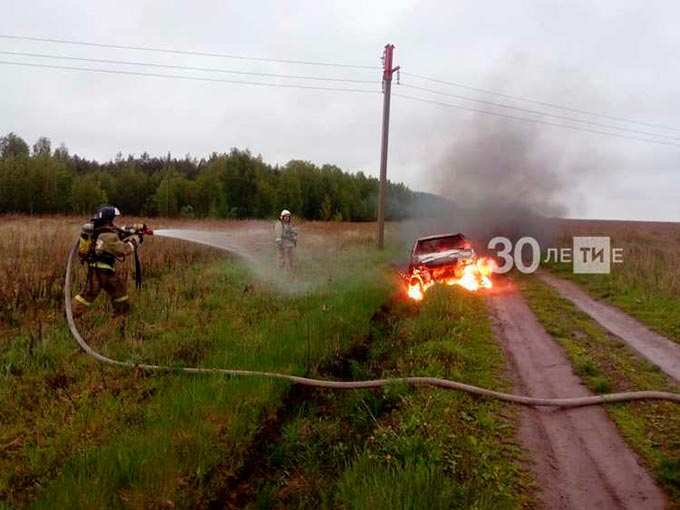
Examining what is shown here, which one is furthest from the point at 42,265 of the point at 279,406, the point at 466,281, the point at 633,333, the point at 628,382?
the point at 633,333

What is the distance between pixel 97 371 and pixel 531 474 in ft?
18.2

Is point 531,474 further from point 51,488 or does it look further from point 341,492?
point 51,488

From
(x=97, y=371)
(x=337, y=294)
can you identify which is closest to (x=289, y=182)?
(x=337, y=294)

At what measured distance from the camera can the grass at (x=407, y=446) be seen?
391 centimetres

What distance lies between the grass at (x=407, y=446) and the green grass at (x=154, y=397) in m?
0.53

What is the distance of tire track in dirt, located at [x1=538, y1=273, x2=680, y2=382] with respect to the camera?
25.3 feet

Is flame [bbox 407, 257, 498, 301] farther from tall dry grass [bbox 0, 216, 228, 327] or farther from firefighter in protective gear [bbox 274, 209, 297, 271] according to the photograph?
tall dry grass [bbox 0, 216, 228, 327]

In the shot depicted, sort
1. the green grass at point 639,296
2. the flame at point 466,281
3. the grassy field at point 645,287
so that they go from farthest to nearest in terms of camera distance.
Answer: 1. the flame at point 466,281
2. the grassy field at point 645,287
3. the green grass at point 639,296

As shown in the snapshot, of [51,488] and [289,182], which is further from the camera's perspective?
[289,182]

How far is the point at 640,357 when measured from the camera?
25.8 feet

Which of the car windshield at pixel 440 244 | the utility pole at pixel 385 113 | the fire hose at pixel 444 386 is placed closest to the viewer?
the fire hose at pixel 444 386

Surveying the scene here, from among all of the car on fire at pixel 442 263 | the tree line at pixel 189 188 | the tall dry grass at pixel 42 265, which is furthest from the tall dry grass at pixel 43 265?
the tree line at pixel 189 188

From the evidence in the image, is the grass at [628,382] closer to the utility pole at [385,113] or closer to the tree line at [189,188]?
→ the utility pole at [385,113]

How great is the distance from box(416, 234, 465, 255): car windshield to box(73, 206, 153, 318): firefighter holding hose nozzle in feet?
27.9
